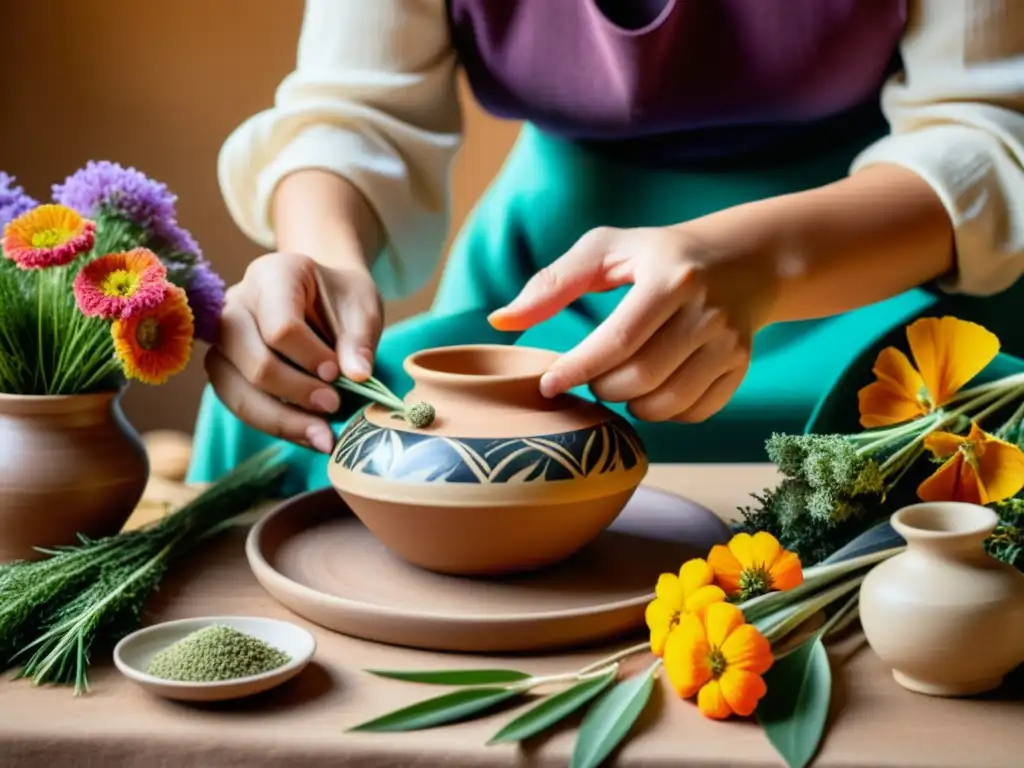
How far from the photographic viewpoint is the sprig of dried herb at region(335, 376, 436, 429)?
85cm

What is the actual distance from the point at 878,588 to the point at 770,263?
0.37 meters

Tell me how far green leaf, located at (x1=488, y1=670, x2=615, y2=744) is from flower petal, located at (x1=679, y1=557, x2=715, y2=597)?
0.08 metres

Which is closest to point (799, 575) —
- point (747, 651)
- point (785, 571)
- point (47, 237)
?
point (785, 571)

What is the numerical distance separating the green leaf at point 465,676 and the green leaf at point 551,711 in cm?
3

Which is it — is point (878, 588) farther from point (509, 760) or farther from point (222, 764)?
point (222, 764)

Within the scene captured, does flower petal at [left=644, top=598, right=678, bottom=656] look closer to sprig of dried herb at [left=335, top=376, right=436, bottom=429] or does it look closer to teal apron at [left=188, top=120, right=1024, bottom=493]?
sprig of dried herb at [left=335, top=376, right=436, bottom=429]

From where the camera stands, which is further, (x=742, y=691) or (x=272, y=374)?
(x=272, y=374)

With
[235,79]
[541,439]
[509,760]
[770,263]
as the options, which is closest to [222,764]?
[509,760]

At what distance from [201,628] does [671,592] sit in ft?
1.00

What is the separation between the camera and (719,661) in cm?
70

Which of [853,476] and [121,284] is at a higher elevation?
[121,284]

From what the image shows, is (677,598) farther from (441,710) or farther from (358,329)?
(358,329)

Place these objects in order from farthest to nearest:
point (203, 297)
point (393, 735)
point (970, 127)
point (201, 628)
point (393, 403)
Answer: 1. point (970, 127)
2. point (203, 297)
3. point (393, 403)
4. point (201, 628)
5. point (393, 735)

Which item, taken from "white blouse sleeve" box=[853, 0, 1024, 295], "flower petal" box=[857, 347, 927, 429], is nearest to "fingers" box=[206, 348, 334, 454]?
"flower petal" box=[857, 347, 927, 429]
